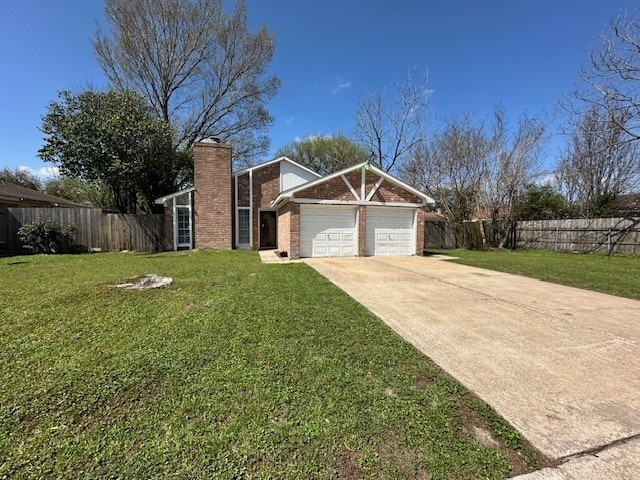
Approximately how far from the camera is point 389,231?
12953 mm

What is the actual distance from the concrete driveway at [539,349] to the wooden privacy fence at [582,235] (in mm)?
10810

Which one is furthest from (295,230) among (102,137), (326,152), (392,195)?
(326,152)

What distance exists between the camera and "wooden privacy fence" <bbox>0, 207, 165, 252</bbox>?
41.2 feet

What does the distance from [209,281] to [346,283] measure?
3018 mm

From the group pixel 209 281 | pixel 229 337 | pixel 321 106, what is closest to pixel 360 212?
pixel 209 281

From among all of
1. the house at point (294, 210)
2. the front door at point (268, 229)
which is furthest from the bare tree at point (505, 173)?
the front door at point (268, 229)

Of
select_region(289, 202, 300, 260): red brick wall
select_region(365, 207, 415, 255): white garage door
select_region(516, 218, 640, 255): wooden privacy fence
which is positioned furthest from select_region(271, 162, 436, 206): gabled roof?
select_region(516, 218, 640, 255): wooden privacy fence

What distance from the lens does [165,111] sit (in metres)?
19.5

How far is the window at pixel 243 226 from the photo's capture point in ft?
50.6

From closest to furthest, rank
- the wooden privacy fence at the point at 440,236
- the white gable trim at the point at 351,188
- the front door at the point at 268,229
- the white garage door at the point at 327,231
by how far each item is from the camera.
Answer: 1. the white garage door at the point at 327,231
2. the white gable trim at the point at 351,188
3. the front door at the point at 268,229
4. the wooden privacy fence at the point at 440,236

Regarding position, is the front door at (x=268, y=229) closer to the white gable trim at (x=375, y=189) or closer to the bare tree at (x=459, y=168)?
the white gable trim at (x=375, y=189)

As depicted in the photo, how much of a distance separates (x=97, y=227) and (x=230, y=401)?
48.0 feet

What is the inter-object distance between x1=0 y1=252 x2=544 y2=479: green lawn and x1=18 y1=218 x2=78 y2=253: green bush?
10.2 m

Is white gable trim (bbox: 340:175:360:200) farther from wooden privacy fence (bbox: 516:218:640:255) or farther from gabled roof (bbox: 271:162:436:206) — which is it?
wooden privacy fence (bbox: 516:218:640:255)
